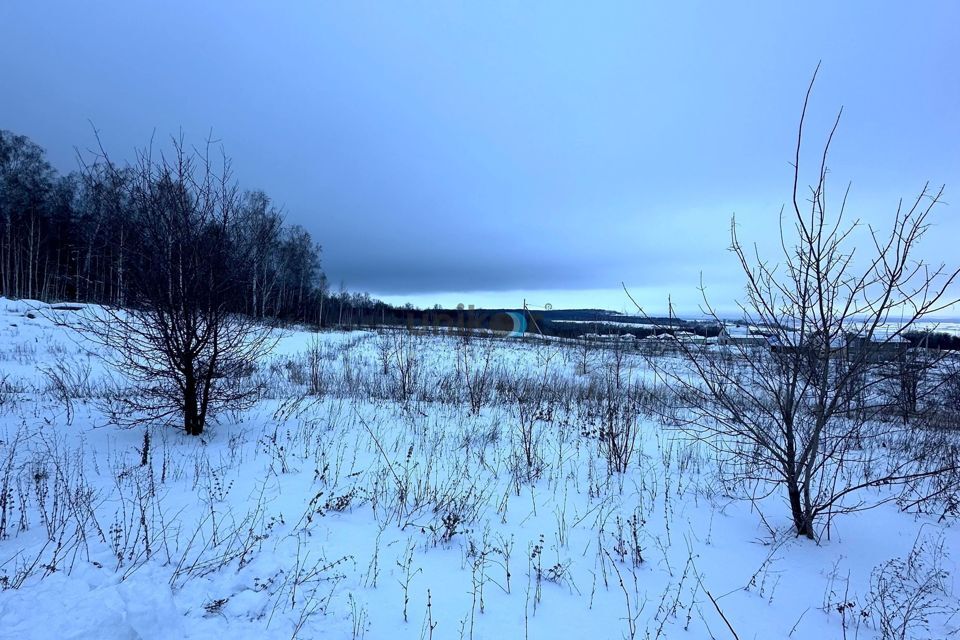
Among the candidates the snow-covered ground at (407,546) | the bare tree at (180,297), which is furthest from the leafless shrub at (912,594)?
the bare tree at (180,297)

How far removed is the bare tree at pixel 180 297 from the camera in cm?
449

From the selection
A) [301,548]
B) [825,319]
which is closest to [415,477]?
[301,548]

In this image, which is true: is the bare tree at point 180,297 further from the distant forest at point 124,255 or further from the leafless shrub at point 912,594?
the leafless shrub at point 912,594

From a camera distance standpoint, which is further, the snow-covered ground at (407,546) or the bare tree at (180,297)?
the bare tree at (180,297)

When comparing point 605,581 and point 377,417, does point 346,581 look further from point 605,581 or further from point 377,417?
point 377,417

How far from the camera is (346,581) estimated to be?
8.48 feet

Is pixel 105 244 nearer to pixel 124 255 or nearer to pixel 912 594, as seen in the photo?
pixel 124 255

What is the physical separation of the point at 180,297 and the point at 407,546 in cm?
390

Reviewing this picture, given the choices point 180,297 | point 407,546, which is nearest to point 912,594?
point 407,546

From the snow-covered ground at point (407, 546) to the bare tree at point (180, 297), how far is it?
898 mm

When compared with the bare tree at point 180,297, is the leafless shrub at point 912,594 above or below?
below

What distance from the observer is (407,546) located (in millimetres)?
3062

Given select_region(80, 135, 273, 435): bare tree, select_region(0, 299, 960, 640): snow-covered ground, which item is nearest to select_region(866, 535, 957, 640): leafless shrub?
select_region(0, 299, 960, 640): snow-covered ground

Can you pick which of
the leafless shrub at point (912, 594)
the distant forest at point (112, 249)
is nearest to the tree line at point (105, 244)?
the distant forest at point (112, 249)
